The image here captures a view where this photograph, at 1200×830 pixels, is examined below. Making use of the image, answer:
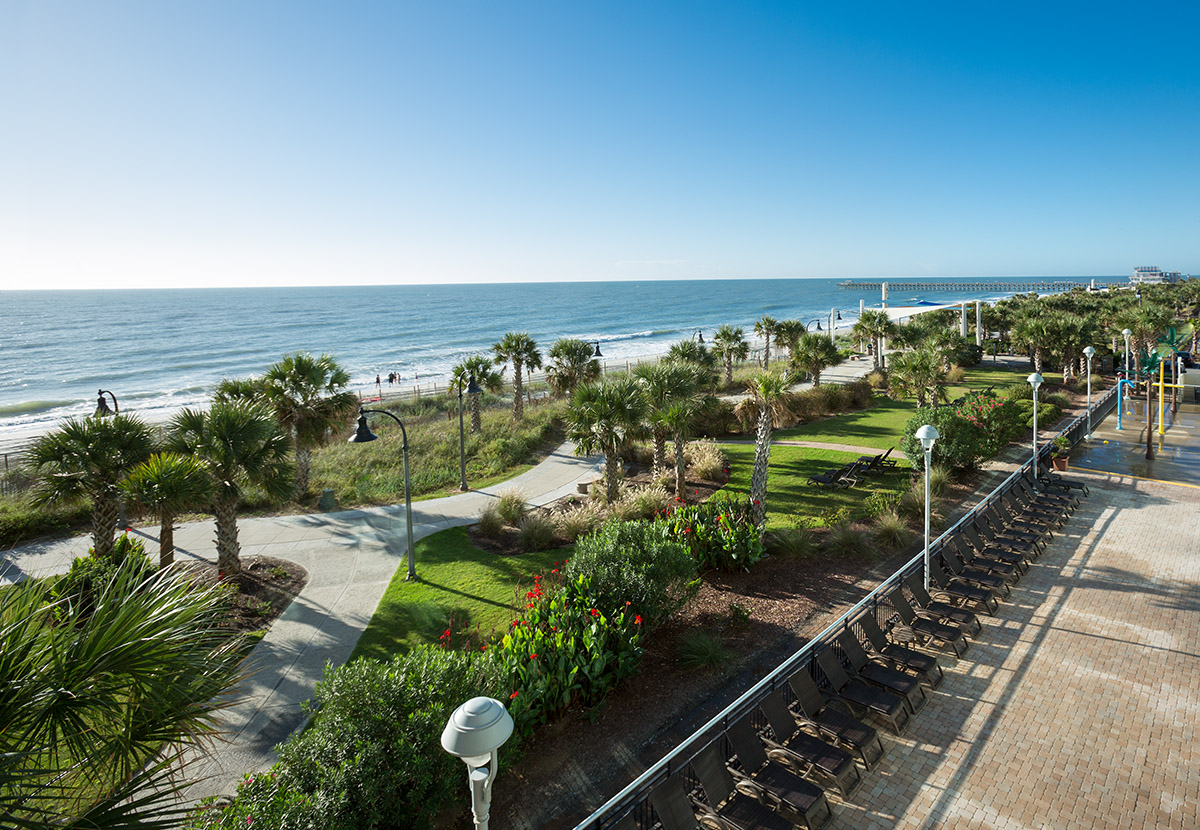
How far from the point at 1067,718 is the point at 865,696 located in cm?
246

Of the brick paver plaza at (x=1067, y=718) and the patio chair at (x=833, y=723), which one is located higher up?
the patio chair at (x=833, y=723)

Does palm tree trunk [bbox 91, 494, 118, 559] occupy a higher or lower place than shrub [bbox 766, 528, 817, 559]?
higher

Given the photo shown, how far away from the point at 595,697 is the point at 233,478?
8734 millimetres

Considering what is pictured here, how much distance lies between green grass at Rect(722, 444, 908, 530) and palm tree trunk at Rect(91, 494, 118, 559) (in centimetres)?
1347

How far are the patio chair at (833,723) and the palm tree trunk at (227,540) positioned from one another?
10858mm

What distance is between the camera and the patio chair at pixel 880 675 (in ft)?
25.4

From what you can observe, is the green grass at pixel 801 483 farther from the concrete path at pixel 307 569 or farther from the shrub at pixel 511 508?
the shrub at pixel 511 508

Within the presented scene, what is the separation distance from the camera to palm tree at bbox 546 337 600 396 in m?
28.4

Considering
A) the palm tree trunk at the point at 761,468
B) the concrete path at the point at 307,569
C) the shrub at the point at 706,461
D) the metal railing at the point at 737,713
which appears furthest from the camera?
the shrub at the point at 706,461

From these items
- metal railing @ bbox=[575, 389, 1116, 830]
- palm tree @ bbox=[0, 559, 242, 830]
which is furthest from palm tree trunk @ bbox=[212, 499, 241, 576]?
metal railing @ bbox=[575, 389, 1116, 830]

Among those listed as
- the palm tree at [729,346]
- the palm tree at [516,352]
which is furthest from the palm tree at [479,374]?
the palm tree at [729,346]

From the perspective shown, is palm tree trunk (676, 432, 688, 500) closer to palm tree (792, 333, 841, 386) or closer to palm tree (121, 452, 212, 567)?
palm tree (121, 452, 212, 567)

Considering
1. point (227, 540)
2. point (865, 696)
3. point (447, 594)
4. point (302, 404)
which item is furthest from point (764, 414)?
point (302, 404)

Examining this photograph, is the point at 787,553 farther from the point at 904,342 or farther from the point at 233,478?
the point at 904,342
